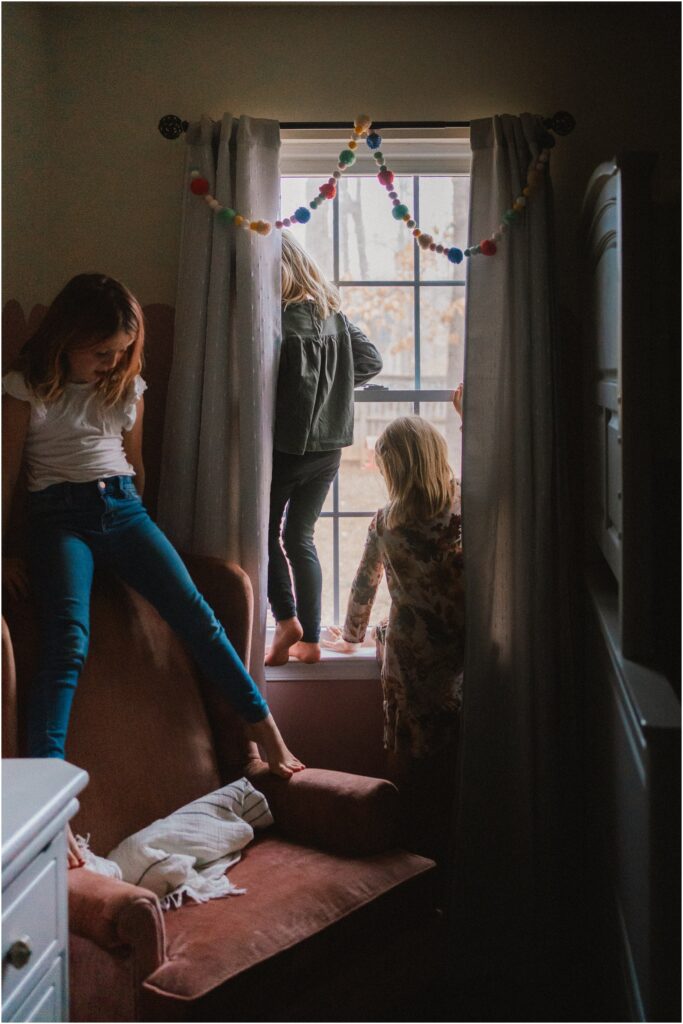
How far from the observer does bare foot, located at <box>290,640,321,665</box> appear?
266 centimetres

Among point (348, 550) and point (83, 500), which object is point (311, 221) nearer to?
point (348, 550)

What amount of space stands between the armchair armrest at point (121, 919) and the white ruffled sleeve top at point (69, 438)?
3.00 ft

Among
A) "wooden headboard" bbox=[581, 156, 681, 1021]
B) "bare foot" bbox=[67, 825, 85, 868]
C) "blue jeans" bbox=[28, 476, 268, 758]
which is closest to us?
"wooden headboard" bbox=[581, 156, 681, 1021]

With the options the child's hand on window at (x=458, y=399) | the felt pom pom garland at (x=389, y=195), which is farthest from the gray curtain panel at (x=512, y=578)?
the child's hand on window at (x=458, y=399)

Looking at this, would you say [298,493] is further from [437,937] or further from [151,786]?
[437,937]

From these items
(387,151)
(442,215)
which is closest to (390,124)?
(387,151)

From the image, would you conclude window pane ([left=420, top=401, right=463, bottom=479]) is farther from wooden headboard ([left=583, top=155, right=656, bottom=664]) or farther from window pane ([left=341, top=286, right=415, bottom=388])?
wooden headboard ([left=583, top=155, right=656, bottom=664])

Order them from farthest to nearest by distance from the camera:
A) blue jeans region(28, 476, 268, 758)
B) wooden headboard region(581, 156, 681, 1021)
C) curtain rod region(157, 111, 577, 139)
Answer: curtain rod region(157, 111, 577, 139) < blue jeans region(28, 476, 268, 758) < wooden headboard region(581, 156, 681, 1021)

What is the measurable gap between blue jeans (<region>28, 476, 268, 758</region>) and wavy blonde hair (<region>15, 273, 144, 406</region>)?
25cm

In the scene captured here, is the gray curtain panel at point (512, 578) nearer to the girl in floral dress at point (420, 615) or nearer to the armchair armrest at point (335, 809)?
the girl in floral dress at point (420, 615)

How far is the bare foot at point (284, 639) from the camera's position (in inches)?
103

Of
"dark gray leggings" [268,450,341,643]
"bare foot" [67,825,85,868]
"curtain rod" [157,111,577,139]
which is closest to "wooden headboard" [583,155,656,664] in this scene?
"curtain rod" [157,111,577,139]

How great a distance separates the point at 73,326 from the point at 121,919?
1.19 meters

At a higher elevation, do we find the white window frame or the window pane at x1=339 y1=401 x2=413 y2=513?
the white window frame
